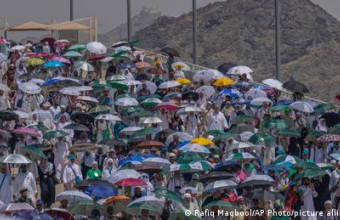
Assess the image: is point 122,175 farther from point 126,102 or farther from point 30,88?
point 30,88

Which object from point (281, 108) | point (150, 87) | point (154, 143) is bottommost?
point (154, 143)

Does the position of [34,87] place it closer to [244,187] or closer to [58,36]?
[244,187]

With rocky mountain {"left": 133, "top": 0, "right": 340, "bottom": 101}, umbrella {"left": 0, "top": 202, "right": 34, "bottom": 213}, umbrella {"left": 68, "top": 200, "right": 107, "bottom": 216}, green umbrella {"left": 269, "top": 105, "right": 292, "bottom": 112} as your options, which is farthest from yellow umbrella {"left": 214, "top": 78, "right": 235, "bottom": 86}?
rocky mountain {"left": 133, "top": 0, "right": 340, "bottom": 101}

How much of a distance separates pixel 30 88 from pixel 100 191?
1057 cm

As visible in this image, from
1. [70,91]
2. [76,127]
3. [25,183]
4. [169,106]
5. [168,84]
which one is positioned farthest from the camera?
[168,84]

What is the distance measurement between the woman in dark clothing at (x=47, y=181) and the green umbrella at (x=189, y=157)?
261 centimetres

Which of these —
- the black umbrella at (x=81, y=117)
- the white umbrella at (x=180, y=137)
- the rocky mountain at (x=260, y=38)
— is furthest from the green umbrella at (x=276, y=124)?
the rocky mountain at (x=260, y=38)

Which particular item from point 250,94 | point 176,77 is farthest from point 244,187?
point 176,77

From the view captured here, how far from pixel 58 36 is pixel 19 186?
89.2ft

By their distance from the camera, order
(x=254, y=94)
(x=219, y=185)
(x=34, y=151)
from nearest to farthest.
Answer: (x=219, y=185), (x=34, y=151), (x=254, y=94)

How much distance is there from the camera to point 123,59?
42344 mm

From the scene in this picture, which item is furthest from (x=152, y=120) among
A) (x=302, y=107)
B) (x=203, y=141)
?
(x=302, y=107)

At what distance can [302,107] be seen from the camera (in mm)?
34906

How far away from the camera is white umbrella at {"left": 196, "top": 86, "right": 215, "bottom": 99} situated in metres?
37.6
